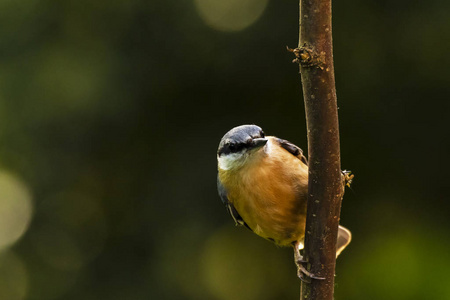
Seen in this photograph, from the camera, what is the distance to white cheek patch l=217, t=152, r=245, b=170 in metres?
2.69

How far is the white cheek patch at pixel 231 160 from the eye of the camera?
2.69 metres

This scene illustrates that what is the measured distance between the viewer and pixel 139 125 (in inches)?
167

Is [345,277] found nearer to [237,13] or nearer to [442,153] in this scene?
[442,153]

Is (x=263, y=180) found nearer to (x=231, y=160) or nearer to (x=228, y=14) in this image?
(x=231, y=160)

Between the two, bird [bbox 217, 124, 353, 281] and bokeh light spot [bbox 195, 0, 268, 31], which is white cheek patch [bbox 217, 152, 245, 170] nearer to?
bird [bbox 217, 124, 353, 281]

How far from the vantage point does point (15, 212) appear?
14.6 feet

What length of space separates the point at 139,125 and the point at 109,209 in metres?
0.69

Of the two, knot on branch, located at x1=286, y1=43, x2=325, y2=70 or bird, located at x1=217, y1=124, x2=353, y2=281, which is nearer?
knot on branch, located at x1=286, y1=43, x2=325, y2=70

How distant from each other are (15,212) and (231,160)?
2384 millimetres

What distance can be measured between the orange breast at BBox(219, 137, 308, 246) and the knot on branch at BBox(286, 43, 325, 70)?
92 cm

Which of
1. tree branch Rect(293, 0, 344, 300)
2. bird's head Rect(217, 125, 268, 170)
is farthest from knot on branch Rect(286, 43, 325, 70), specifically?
bird's head Rect(217, 125, 268, 170)

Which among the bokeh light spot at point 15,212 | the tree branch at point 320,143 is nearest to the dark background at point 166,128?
the bokeh light spot at point 15,212

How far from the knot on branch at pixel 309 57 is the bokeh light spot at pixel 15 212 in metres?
3.12

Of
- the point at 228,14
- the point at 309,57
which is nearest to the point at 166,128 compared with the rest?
the point at 228,14
